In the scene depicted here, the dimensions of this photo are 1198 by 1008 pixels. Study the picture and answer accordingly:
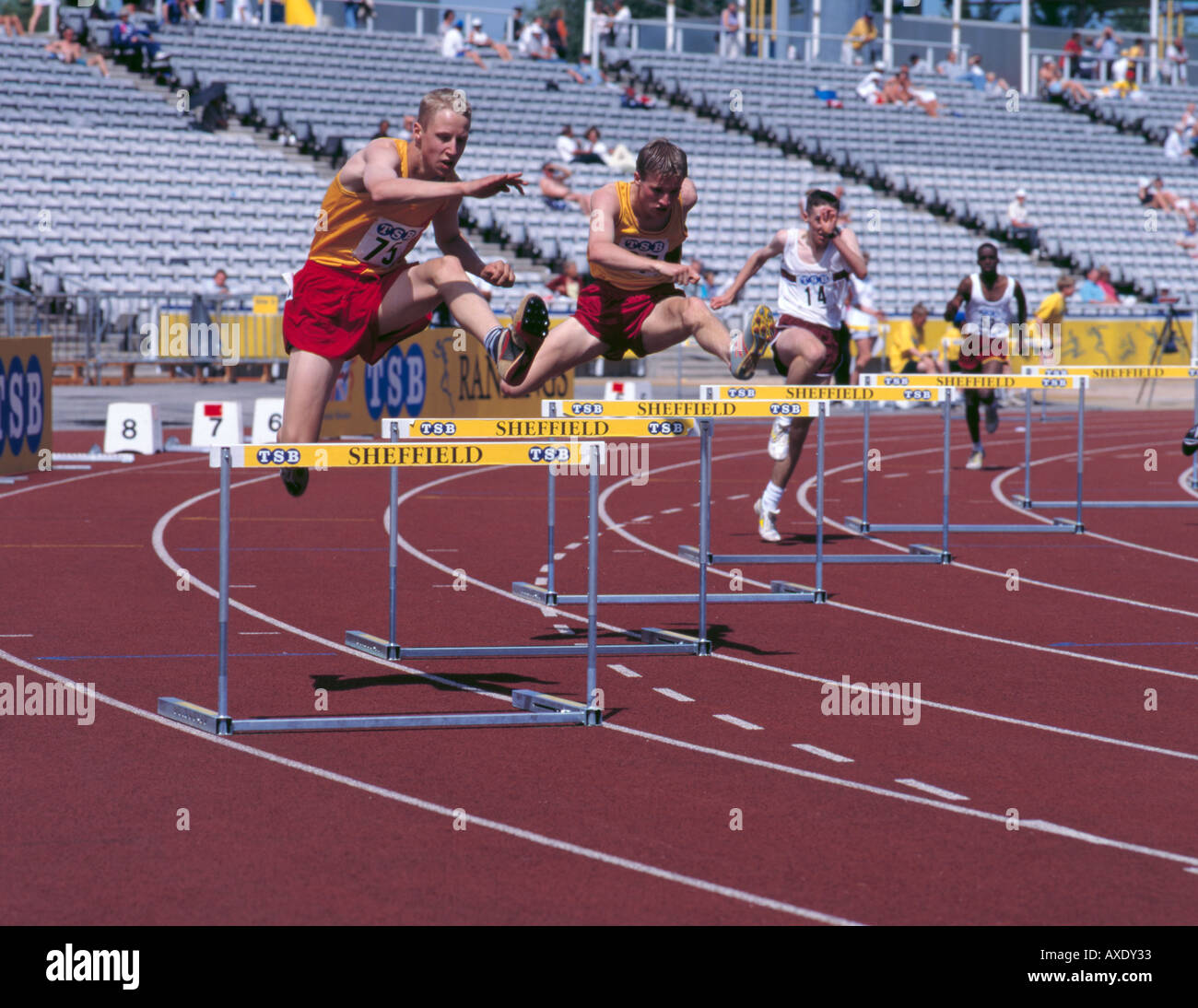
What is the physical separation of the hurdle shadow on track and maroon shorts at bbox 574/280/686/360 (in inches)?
60.6

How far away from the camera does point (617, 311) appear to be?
26.1 ft

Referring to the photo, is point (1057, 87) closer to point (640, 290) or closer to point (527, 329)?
point (640, 290)

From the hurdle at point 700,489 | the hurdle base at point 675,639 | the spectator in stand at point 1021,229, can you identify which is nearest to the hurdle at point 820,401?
the hurdle at point 700,489

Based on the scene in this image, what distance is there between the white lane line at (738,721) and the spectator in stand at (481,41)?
31.1m

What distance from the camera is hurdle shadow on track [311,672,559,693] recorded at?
7.21 metres

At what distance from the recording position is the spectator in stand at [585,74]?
3653cm

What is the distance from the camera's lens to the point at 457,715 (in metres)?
6.51

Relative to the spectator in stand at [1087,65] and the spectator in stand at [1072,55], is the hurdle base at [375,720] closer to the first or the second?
the spectator in stand at [1072,55]

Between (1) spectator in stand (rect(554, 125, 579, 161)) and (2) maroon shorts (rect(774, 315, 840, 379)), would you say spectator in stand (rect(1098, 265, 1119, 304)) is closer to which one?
(1) spectator in stand (rect(554, 125, 579, 161))

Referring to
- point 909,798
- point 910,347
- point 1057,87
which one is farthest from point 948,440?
point 1057,87

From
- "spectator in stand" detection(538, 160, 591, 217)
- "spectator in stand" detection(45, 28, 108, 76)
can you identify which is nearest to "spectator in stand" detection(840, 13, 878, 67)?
"spectator in stand" detection(538, 160, 591, 217)

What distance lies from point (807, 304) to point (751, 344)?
368cm

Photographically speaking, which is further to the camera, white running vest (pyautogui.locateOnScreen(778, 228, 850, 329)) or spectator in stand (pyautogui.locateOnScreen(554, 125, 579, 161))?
spectator in stand (pyautogui.locateOnScreen(554, 125, 579, 161))
